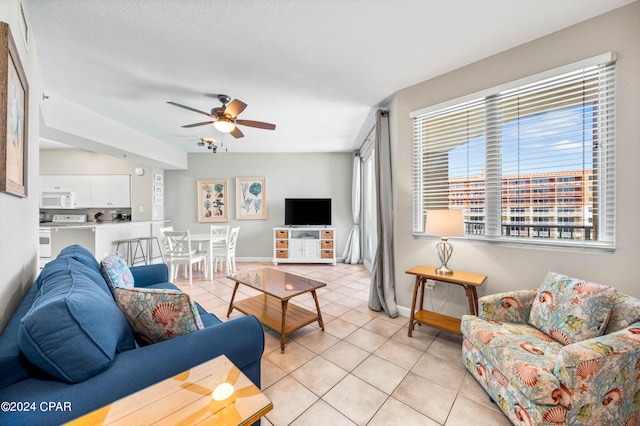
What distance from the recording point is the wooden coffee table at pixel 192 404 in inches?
26.8

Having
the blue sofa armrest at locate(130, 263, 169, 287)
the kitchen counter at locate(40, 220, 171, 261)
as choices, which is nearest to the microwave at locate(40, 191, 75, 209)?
the kitchen counter at locate(40, 220, 171, 261)

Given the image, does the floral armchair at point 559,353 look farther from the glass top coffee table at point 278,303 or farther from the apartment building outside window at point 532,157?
the glass top coffee table at point 278,303

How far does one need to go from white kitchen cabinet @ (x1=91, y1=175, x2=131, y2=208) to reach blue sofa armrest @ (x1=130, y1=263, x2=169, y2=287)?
3.88 m

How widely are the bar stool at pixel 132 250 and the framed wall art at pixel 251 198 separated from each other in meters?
2.03

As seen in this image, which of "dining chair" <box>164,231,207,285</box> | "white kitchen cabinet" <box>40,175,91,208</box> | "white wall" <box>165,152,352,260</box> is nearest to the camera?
"dining chair" <box>164,231,207,285</box>

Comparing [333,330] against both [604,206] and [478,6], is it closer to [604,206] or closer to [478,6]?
[604,206]

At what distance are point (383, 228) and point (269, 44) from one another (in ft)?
7.22

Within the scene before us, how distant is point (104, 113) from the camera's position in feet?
11.2

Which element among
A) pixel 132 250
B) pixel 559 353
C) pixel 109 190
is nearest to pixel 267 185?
pixel 132 250

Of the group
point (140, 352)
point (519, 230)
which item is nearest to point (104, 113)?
point (140, 352)

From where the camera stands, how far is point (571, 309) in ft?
4.88

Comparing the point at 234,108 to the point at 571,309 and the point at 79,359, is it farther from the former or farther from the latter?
the point at 571,309

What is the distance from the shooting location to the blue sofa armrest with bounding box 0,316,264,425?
75cm

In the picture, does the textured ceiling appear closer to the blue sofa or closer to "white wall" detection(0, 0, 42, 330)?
"white wall" detection(0, 0, 42, 330)
